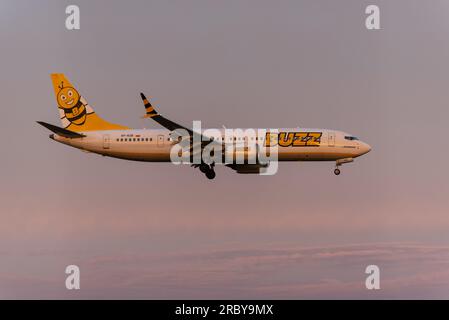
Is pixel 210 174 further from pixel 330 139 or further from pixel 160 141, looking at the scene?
Result: pixel 330 139

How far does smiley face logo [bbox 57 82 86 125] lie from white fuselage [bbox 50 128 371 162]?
4383 mm

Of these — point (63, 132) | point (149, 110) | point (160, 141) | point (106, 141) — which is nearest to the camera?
point (149, 110)

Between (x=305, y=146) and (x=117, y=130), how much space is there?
18787 mm

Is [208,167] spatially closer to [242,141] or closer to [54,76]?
[242,141]

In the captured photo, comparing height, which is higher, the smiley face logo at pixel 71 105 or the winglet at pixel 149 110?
the smiley face logo at pixel 71 105

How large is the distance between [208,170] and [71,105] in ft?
57.9

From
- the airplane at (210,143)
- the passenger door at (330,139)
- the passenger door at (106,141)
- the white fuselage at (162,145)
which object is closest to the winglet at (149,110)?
the airplane at (210,143)

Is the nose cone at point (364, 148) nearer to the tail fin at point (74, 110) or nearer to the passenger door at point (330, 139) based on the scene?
the passenger door at point (330, 139)

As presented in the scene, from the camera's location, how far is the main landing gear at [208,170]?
106 meters

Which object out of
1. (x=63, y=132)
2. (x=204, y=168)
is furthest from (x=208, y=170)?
(x=63, y=132)

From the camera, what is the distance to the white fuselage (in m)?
106

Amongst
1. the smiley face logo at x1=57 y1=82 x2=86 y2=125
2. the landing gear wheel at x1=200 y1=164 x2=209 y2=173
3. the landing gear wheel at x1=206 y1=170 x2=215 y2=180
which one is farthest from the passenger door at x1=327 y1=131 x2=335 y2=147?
the smiley face logo at x1=57 y1=82 x2=86 y2=125

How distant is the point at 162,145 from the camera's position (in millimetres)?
107188
